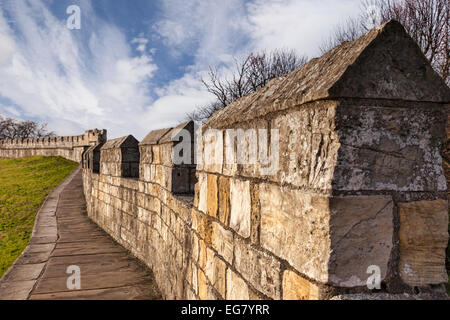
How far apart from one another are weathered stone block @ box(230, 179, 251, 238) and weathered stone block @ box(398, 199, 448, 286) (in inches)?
31.0

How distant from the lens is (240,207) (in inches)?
75.7

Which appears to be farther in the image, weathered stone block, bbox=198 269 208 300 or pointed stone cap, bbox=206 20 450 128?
weathered stone block, bbox=198 269 208 300

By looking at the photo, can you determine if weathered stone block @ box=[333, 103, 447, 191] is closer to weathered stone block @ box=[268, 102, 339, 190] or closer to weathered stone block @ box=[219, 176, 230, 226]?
weathered stone block @ box=[268, 102, 339, 190]

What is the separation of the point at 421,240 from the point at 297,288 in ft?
1.62

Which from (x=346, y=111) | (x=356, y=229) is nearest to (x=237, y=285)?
(x=356, y=229)

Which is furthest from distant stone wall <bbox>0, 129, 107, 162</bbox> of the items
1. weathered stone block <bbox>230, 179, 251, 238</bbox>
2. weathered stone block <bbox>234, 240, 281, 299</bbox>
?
weathered stone block <bbox>234, 240, 281, 299</bbox>

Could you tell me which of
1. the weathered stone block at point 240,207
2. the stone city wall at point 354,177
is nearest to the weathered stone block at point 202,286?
the weathered stone block at point 240,207

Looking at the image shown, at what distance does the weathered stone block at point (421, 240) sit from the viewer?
1.22m

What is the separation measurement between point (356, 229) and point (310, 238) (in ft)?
0.55

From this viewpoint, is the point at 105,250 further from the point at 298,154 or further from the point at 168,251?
the point at 298,154

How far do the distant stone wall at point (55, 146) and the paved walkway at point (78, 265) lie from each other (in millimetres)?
20453

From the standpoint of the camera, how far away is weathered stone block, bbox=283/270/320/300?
Result: 1.22 metres

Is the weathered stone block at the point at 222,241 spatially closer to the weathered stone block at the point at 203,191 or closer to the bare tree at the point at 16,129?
the weathered stone block at the point at 203,191

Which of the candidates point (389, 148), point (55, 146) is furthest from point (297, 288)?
point (55, 146)
